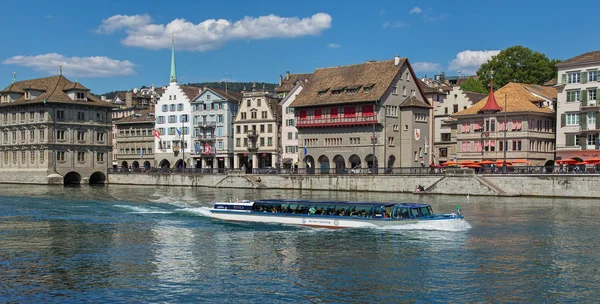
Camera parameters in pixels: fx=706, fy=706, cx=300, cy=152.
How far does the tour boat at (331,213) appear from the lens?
159ft

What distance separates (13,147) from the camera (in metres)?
118

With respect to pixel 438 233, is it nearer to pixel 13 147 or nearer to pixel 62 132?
pixel 62 132

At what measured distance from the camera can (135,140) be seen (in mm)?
141375

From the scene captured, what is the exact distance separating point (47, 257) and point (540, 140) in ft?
238

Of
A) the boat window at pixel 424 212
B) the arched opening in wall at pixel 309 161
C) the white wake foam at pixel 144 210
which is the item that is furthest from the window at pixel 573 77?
the white wake foam at pixel 144 210

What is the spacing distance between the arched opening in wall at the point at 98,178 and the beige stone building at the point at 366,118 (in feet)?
120

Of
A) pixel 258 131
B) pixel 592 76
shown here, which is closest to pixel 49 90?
pixel 258 131

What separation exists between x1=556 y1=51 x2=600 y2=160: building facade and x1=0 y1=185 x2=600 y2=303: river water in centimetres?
3074

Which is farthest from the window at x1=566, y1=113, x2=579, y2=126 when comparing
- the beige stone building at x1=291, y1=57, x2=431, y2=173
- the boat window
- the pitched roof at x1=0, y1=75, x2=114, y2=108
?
the pitched roof at x1=0, y1=75, x2=114, y2=108

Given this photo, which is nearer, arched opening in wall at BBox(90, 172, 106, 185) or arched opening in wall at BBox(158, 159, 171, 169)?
arched opening in wall at BBox(90, 172, 106, 185)

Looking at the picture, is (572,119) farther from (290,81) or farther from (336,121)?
(290,81)

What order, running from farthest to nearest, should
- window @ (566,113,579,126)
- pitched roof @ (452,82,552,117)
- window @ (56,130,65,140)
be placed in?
1. window @ (56,130,65,140)
2. pitched roof @ (452,82,552,117)
3. window @ (566,113,579,126)

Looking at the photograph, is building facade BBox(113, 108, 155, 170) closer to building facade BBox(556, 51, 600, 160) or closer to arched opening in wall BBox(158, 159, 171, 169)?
arched opening in wall BBox(158, 159, 171, 169)

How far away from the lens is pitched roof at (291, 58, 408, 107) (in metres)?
99.2
